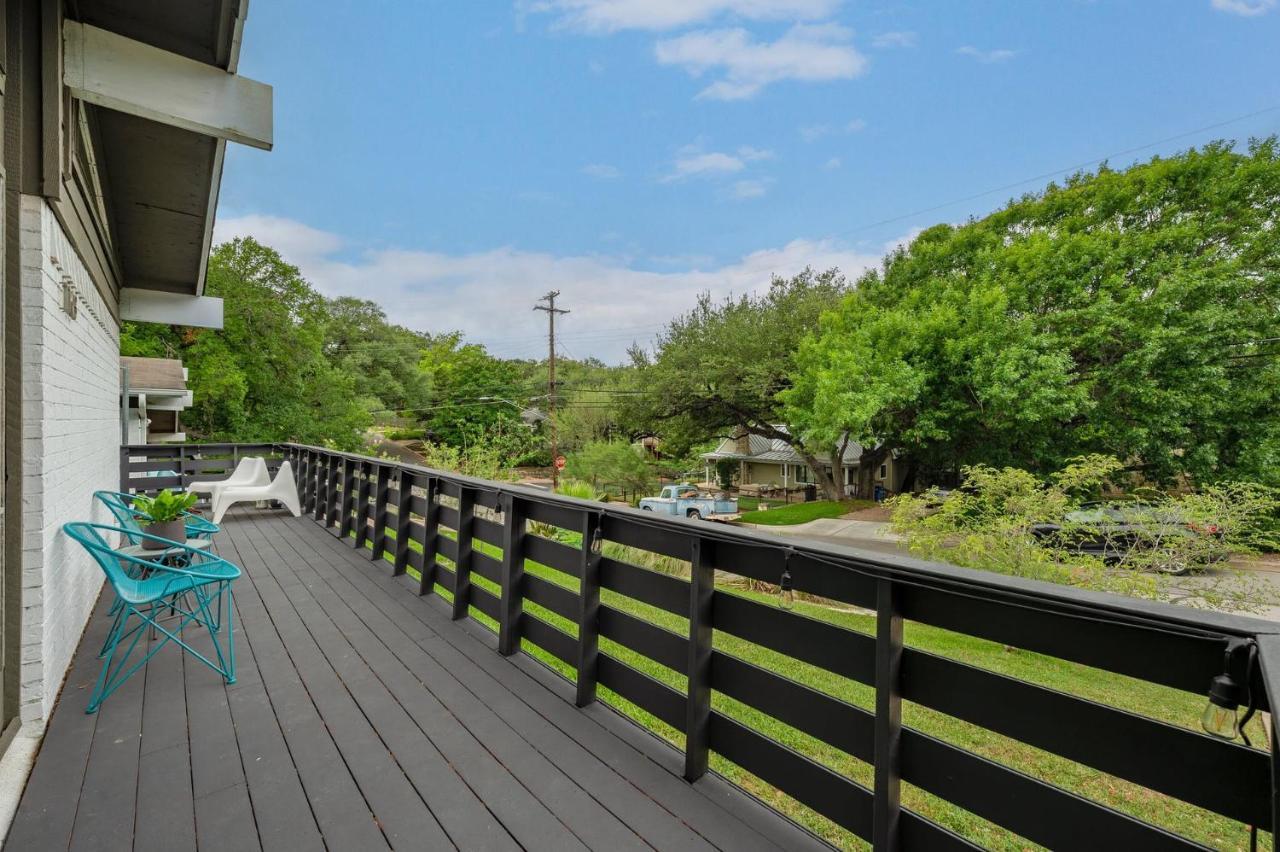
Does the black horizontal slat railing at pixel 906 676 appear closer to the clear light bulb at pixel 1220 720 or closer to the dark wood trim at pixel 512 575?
the clear light bulb at pixel 1220 720

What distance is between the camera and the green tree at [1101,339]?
13352mm

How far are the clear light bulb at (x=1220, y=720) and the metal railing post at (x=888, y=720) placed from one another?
20.0 inches

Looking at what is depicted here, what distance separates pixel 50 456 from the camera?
2.23 m

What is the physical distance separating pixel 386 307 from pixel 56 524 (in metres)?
36.4

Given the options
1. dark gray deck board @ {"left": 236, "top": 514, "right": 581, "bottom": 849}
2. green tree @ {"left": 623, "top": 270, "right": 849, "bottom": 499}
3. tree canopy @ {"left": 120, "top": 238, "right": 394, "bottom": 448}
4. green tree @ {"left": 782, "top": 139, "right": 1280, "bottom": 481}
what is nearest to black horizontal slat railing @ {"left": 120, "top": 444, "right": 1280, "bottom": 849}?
dark gray deck board @ {"left": 236, "top": 514, "right": 581, "bottom": 849}

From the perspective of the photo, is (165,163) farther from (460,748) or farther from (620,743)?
(620,743)

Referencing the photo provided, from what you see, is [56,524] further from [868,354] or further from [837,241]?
[837,241]

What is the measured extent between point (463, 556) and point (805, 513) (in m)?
17.0

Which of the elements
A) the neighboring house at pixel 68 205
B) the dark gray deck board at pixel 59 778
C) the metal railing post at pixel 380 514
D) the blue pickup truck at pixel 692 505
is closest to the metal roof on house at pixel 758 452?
the blue pickup truck at pixel 692 505

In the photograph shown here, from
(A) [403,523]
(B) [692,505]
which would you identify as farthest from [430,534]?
(B) [692,505]

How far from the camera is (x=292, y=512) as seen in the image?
681 cm

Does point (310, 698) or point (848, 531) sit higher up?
point (310, 698)

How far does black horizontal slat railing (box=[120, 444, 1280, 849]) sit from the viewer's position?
0.96 metres

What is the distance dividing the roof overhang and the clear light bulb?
3.66 metres
